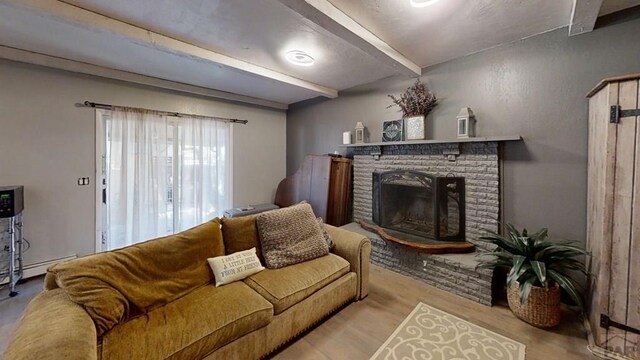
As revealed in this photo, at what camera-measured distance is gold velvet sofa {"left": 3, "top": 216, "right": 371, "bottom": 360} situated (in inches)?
47.4

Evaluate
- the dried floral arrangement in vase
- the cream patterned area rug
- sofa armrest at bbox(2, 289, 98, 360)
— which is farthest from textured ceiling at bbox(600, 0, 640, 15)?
sofa armrest at bbox(2, 289, 98, 360)

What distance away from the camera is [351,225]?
3691mm

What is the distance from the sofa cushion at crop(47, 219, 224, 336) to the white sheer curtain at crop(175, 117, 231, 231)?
2165 millimetres

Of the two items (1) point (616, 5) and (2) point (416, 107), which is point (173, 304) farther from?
(1) point (616, 5)

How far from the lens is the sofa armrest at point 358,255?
7.67ft

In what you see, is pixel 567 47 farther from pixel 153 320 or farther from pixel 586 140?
pixel 153 320

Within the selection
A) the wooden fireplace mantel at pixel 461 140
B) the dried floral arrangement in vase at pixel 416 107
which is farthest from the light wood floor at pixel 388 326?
the dried floral arrangement in vase at pixel 416 107

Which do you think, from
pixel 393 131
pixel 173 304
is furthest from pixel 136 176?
pixel 393 131

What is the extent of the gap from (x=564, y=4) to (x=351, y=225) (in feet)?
9.95

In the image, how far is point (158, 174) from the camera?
3.55 m

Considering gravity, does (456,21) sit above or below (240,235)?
above

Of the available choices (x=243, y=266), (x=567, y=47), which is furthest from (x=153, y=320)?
(x=567, y=47)

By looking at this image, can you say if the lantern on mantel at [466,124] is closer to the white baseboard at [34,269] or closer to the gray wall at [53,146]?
the gray wall at [53,146]

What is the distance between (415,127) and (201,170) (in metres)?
3.25
